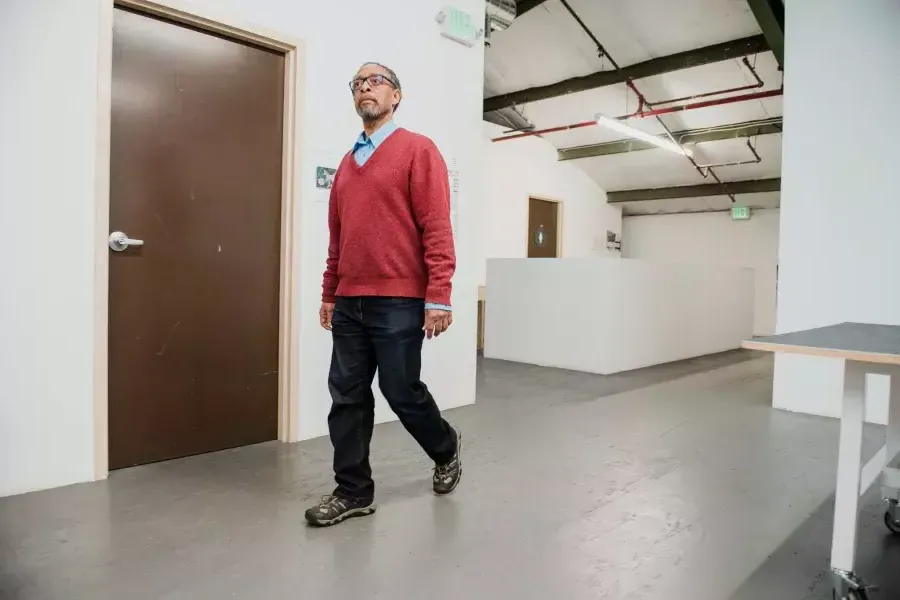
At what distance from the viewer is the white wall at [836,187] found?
328cm

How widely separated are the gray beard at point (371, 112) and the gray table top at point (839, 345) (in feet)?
3.98

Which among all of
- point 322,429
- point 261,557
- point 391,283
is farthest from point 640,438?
point 261,557

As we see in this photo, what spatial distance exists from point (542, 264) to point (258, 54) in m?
3.32

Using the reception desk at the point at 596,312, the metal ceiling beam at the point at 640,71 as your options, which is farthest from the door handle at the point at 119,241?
the metal ceiling beam at the point at 640,71

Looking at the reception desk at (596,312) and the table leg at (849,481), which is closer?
the table leg at (849,481)

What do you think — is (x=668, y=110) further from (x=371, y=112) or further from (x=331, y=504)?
(x=331, y=504)

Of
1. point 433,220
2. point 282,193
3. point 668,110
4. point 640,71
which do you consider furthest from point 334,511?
point 668,110

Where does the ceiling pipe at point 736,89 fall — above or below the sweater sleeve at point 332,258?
above

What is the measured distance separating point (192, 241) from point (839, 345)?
2212 mm

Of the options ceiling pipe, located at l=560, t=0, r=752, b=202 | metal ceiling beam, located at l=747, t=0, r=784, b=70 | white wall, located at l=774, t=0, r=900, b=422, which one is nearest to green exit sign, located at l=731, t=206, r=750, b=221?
ceiling pipe, located at l=560, t=0, r=752, b=202

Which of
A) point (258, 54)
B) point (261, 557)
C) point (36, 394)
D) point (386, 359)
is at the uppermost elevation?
point (258, 54)

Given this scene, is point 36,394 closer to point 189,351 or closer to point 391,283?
point 189,351

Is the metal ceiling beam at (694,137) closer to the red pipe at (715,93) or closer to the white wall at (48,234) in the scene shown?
the red pipe at (715,93)

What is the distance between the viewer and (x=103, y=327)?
2.14 metres
